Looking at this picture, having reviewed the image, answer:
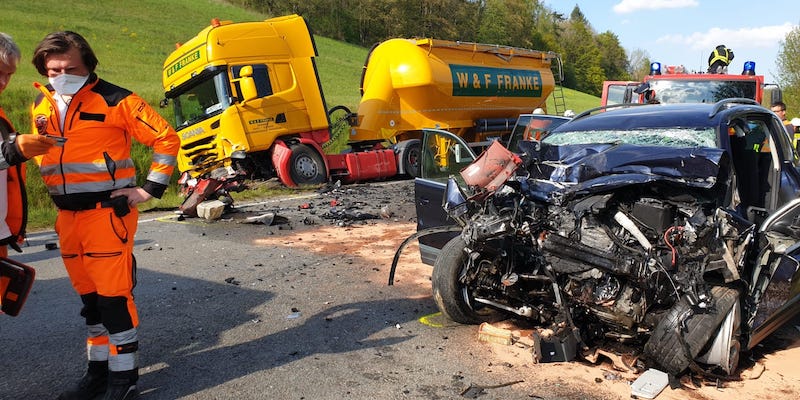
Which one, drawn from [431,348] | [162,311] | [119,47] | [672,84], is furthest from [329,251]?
[119,47]

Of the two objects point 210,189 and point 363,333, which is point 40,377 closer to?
point 363,333

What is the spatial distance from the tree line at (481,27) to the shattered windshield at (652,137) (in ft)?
100

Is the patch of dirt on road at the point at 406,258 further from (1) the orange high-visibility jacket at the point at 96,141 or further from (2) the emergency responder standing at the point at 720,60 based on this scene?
(2) the emergency responder standing at the point at 720,60

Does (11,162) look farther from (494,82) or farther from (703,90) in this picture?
(494,82)

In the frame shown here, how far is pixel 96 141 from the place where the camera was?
2951 mm

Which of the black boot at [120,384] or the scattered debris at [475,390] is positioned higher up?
the black boot at [120,384]

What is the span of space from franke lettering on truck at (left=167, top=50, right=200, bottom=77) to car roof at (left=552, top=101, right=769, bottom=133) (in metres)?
8.00

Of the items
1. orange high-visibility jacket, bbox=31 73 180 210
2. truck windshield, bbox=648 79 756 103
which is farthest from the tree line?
orange high-visibility jacket, bbox=31 73 180 210

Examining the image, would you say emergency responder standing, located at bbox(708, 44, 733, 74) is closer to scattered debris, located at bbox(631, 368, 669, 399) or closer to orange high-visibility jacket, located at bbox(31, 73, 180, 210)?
scattered debris, located at bbox(631, 368, 669, 399)

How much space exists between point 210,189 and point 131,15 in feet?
117

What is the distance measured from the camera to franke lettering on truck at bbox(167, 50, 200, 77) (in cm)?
1059

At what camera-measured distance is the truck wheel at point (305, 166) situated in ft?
36.9

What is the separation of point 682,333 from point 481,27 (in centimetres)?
7180

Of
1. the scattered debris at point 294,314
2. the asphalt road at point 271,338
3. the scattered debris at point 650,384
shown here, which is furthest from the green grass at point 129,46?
the scattered debris at point 650,384
